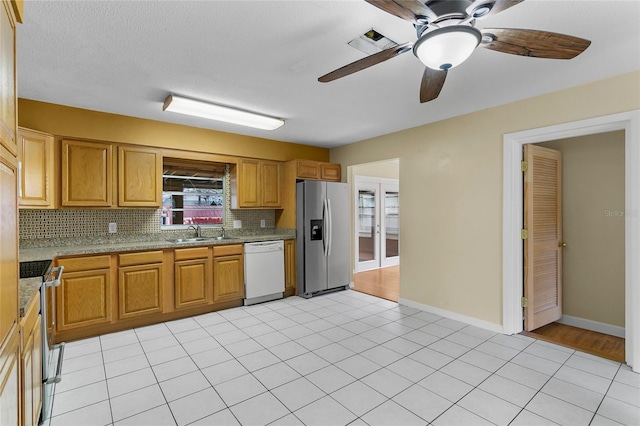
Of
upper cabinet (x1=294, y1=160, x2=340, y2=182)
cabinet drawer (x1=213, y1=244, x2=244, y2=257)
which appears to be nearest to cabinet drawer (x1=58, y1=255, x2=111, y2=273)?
cabinet drawer (x1=213, y1=244, x2=244, y2=257)

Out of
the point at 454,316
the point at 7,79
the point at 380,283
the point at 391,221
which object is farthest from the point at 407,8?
the point at 391,221

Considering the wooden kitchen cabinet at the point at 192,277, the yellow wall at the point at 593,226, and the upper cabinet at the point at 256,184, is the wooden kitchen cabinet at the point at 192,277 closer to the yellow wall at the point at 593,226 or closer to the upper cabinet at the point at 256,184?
the upper cabinet at the point at 256,184

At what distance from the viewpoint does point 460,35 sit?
4.71 feet

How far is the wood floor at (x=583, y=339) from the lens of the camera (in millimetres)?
2943

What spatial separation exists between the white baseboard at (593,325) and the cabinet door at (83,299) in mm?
5165

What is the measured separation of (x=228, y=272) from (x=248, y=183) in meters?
1.32

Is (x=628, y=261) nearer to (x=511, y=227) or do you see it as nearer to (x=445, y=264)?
(x=511, y=227)

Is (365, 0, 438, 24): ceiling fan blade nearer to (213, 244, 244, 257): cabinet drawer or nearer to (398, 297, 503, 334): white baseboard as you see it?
(398, 297, 503, 334): white baseboard

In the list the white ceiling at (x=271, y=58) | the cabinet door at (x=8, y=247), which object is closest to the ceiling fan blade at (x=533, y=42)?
the white ceiling at (x=271, y=58)

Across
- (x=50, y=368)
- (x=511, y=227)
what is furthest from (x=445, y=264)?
(x=50, y=368)

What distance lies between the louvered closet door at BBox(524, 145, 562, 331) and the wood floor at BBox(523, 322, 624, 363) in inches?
3.6

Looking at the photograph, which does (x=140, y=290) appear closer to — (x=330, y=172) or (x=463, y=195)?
(x=330, y=172)

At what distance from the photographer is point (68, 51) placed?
87.1 inches

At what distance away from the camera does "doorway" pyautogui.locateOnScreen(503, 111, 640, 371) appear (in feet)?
8.35
